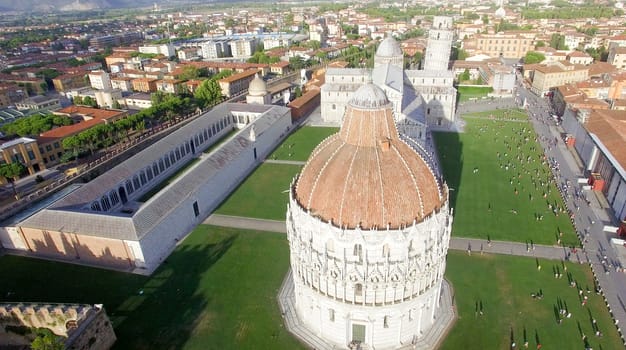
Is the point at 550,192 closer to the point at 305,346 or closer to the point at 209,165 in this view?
the point at 305,346

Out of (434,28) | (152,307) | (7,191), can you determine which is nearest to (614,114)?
(434,28)

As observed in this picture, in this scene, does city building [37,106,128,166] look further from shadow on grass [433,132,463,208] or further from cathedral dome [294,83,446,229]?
shadow on grass [433,132,463,208]

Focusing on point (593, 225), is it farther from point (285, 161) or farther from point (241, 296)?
point (285, 161)

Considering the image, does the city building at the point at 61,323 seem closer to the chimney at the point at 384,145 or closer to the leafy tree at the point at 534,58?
the chimney at the point at 384,145

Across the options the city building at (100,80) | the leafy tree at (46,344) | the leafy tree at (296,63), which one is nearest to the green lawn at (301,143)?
the leafy tree at (46,344)

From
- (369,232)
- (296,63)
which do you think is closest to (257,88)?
(296,63)

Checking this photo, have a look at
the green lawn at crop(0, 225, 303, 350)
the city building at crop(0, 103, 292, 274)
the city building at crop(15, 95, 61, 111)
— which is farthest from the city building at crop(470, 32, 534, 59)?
the city building at crop(15, 95, 61, 111)
